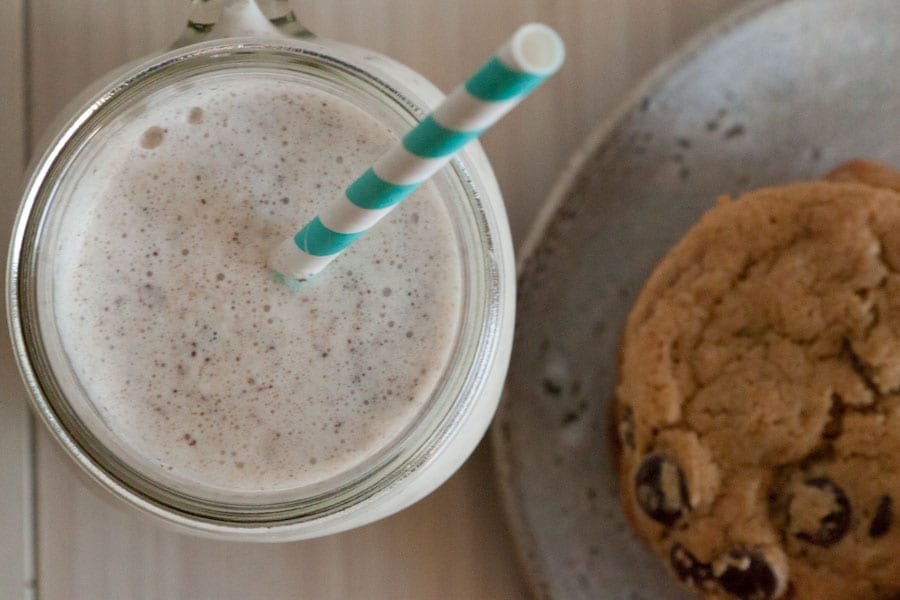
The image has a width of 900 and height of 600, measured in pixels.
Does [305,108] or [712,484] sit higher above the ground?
[305,108]

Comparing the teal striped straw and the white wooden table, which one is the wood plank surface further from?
the teal striped straw

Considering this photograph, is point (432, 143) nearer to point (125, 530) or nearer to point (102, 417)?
point (102, 417)

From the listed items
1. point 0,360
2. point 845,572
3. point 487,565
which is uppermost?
point 0,360

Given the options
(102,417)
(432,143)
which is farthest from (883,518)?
(102,417)

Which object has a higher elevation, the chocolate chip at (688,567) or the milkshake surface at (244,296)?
the milkshake surface at (244,296)

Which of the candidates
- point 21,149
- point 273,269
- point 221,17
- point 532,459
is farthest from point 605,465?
point 21,149

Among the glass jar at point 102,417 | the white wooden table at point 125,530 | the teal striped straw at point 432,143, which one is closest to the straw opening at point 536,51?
the teal striped straw at point 432,143

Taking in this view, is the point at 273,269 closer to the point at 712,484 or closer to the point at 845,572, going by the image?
the point at 712,484

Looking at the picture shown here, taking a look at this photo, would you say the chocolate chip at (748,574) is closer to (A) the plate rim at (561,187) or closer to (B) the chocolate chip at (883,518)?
(B) the chocolate chip at (883,518)
